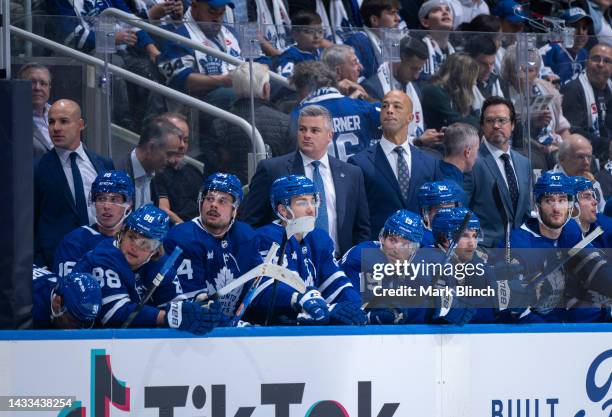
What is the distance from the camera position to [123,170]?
5.56 metres

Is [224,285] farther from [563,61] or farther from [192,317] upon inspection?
[563,61]

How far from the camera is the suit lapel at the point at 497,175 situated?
5988mm

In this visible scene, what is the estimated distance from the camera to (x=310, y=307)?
475 cm

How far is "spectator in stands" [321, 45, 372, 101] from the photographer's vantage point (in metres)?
5.98

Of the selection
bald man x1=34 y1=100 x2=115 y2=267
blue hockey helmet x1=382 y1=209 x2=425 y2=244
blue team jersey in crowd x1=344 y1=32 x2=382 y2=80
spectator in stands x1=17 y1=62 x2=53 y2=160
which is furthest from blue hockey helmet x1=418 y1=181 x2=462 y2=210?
spectator in stands x1=17 y1=62 x2=53 y2=160

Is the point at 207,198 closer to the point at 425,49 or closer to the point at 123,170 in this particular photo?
the point at 123,170

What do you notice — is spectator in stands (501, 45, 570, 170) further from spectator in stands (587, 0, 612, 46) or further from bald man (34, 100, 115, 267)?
spectator in stands (587, 0, 612, 46)

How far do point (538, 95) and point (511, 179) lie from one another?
53cm

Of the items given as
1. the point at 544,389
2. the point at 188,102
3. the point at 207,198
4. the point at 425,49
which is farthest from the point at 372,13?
the point at 544,389

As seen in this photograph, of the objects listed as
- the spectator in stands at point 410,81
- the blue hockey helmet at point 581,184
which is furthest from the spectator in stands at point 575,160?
the spectator in stands at point 410,81

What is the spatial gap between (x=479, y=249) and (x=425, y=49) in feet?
4.66

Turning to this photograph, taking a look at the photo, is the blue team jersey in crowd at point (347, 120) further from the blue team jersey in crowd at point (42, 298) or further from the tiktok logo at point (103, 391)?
the tiktok logo at point (103, 391)

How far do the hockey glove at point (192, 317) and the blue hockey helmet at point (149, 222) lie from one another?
38 centimetres

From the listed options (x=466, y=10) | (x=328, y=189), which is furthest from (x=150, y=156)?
(x=466, y=10)
